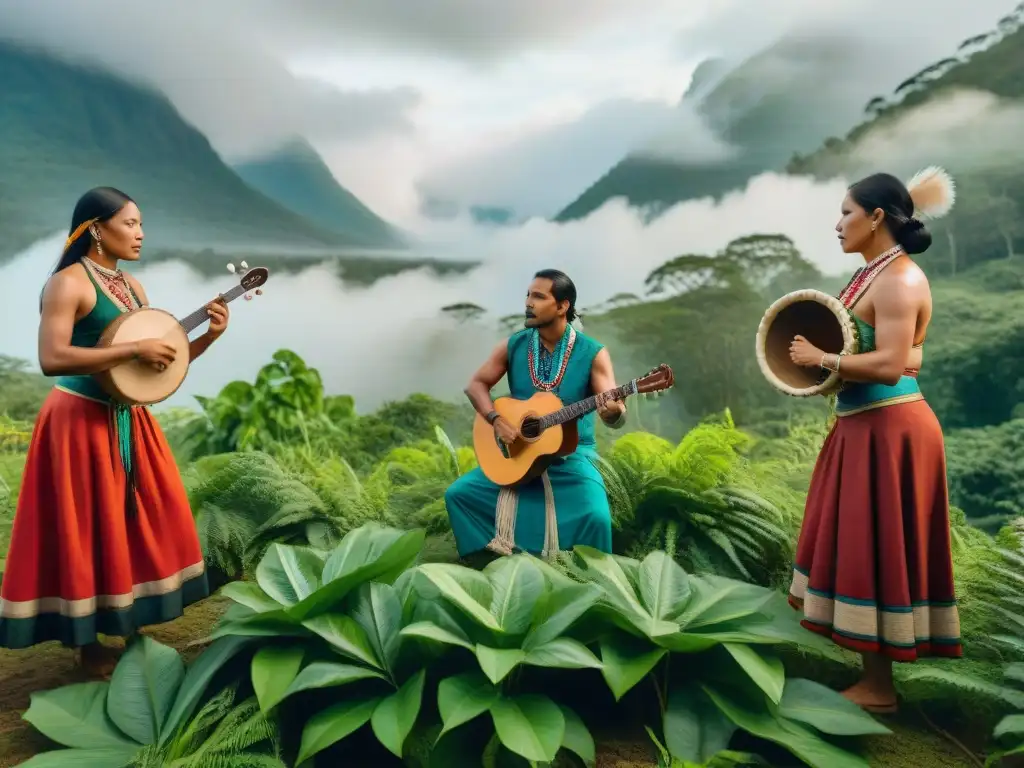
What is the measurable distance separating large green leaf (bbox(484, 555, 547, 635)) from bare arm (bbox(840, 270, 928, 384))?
1.10 metres

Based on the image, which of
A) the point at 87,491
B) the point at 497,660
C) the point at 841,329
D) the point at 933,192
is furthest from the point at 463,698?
the point at 933,192

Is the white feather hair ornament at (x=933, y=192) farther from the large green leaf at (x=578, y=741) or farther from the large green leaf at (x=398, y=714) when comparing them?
the large green leaf at (x=398, y=714)

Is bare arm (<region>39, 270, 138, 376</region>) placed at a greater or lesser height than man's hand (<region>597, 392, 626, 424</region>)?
greater

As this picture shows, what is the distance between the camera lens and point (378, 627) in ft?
7.75

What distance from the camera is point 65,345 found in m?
2.38

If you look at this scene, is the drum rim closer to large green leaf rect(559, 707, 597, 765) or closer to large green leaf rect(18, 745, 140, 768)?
large green leaf rect(559, 707, 597, 765)

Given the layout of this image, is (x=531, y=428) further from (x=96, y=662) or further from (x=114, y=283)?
(x=96, y=662)

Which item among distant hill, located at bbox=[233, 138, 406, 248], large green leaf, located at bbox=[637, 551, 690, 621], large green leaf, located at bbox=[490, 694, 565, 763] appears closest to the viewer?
large green leaf, located at bbox=[490, 694, 565, 763]

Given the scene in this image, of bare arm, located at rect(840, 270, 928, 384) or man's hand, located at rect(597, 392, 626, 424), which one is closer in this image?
bare arm, located at rect(840, 270, 928, 384)

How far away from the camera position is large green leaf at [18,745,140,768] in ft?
6.75

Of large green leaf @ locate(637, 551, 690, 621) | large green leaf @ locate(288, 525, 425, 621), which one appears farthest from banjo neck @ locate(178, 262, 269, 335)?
large green leaf @ locate(637, 551, 690, 621)

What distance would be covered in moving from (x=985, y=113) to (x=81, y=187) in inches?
295

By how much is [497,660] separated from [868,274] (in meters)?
1.56

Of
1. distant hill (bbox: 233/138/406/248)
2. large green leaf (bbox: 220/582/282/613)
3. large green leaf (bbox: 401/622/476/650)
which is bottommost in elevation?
large green leaf (bbox: 401/622/476/650)
